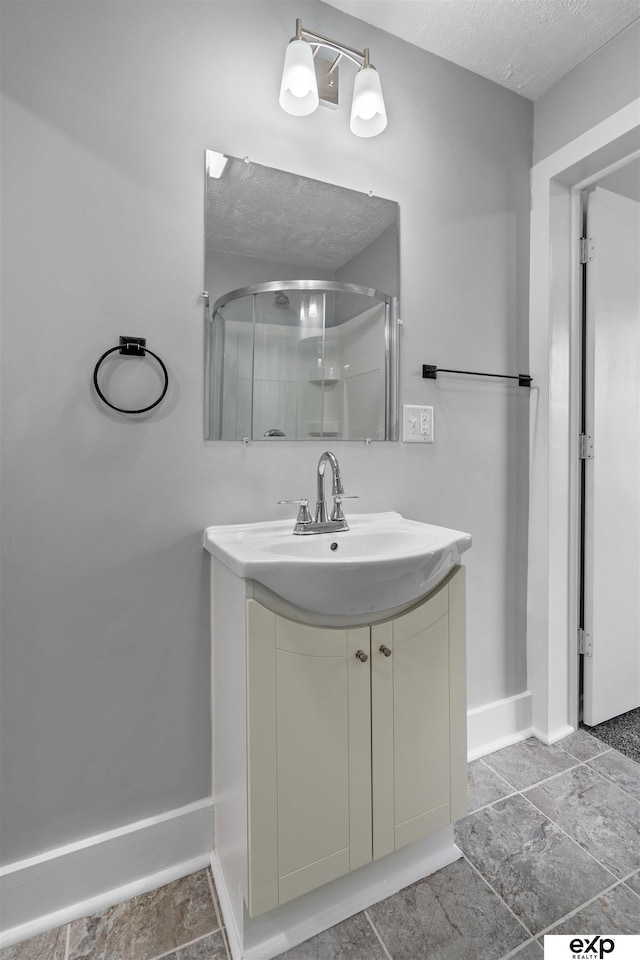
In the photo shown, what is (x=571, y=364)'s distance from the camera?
183cm

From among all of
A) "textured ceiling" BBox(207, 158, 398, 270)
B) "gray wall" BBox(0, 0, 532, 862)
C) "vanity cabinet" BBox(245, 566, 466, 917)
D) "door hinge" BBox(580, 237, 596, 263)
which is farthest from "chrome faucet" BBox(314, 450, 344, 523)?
"door hinge" BBox(580, 237, 596, 263)

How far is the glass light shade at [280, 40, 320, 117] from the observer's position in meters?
1.27

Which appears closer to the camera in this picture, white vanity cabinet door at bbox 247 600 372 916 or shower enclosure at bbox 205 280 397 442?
white vanity cabinet door at bbox 247 600 372 916

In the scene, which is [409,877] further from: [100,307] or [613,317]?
[613,317]

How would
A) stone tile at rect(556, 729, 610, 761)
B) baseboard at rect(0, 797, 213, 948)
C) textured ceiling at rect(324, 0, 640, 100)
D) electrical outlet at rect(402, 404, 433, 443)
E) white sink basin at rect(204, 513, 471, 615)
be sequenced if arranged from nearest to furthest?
white sink basin at rect(204, 513, 471, 615) < baseboard at rect(0, 797, 213, 948) < textured ceiling at rect(324, 0, 640, 100) < electrical outlet at rect(402, 404, 433, 443) < stone tile at rect(556, 729, 610, 761)

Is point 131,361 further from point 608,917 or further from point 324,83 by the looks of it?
point 608,917

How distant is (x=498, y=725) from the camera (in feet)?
5.85

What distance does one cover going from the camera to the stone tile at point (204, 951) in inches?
40.8

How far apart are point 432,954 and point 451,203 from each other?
6.76 ft

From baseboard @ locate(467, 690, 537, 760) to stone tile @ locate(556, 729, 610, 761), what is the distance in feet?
0.39

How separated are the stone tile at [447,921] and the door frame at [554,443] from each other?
77 centimetres

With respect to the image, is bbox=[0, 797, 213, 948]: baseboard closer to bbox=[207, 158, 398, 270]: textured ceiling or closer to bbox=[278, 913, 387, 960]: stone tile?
bbox=[278, 913, 387, 960]: stone tile

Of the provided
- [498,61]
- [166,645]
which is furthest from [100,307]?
[498,61]

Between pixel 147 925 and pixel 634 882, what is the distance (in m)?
1.17
